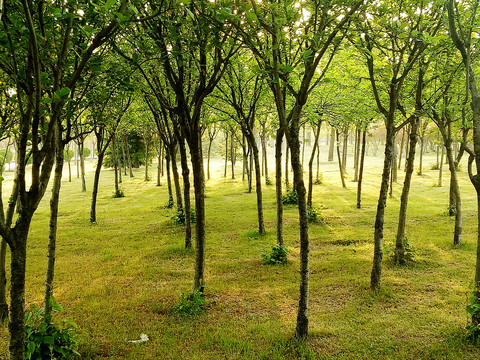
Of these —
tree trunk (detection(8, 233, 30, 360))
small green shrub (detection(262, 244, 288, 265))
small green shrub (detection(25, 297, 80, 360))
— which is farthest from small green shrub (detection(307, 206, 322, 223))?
tree trunk (detection(8, 233, 30, 360))

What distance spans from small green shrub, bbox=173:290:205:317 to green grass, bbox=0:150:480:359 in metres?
0.14

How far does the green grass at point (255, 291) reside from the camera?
554cm

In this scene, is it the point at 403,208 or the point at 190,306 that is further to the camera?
the point at 403,208

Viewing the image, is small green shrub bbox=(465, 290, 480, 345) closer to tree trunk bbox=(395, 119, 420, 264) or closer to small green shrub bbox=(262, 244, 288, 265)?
tree trunk bbox=(395, 119, 420, 264)

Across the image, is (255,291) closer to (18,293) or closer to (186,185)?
(186,185)

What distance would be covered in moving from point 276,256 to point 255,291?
7.35 feet

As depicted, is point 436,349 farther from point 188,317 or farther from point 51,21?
point 51,21

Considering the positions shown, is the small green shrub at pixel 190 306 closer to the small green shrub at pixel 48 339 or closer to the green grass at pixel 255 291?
the green grass at pixel 255 291

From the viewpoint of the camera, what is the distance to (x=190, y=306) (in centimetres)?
686

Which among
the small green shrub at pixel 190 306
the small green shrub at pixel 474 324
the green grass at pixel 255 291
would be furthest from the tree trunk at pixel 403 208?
the small green shrub at pixel 190 306

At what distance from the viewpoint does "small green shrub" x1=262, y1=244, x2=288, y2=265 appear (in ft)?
32.4

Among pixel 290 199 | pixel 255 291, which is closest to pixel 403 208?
pixel 255 291

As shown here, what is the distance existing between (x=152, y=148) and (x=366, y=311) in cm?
4357

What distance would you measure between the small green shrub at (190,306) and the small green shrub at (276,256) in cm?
329
